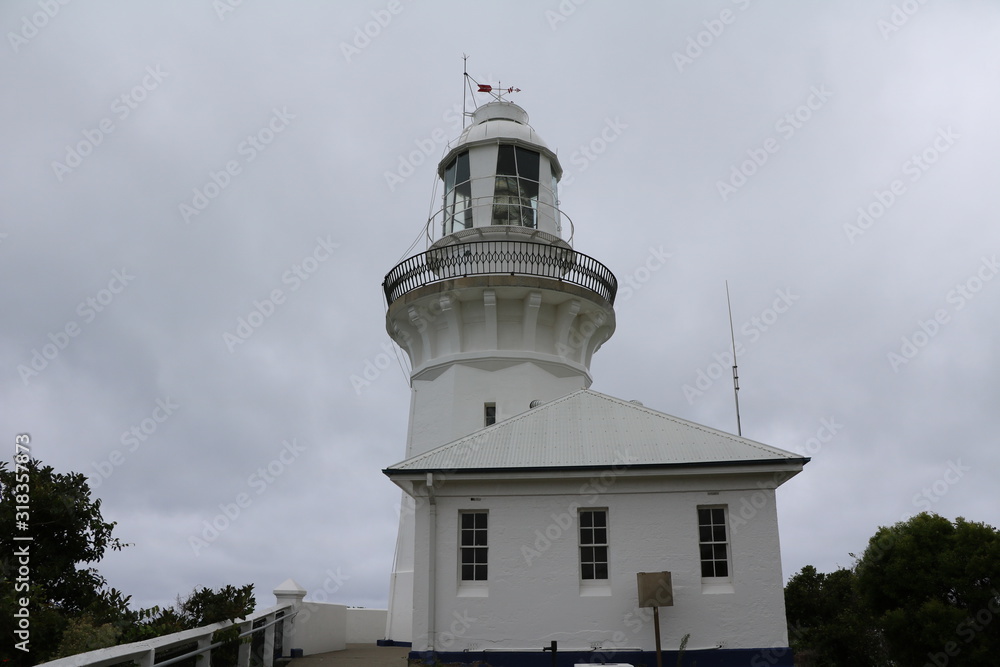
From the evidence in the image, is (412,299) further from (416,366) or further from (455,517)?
(455,517)

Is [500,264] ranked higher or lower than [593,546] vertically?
higher

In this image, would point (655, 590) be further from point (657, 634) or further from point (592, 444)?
point (592, 444)

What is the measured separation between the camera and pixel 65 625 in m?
9.09

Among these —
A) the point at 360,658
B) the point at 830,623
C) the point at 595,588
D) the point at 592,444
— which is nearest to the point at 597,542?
the point at 595,588

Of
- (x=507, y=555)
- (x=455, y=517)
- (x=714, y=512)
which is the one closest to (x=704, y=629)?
(x=714, y=512)

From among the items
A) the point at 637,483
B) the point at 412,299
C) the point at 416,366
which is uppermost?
the point at 412,299

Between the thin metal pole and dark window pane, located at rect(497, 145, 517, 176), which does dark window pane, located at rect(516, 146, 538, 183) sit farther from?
the thin metal pole

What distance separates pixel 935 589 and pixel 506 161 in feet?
39.9

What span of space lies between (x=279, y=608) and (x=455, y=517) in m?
3.95

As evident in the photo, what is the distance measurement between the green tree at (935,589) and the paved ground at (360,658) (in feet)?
28.9

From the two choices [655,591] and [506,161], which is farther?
[506,161]

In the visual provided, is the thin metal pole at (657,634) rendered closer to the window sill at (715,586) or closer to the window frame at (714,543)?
the window sill at (715,586)

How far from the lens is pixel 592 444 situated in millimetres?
12688

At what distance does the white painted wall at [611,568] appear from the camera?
1157 cm
